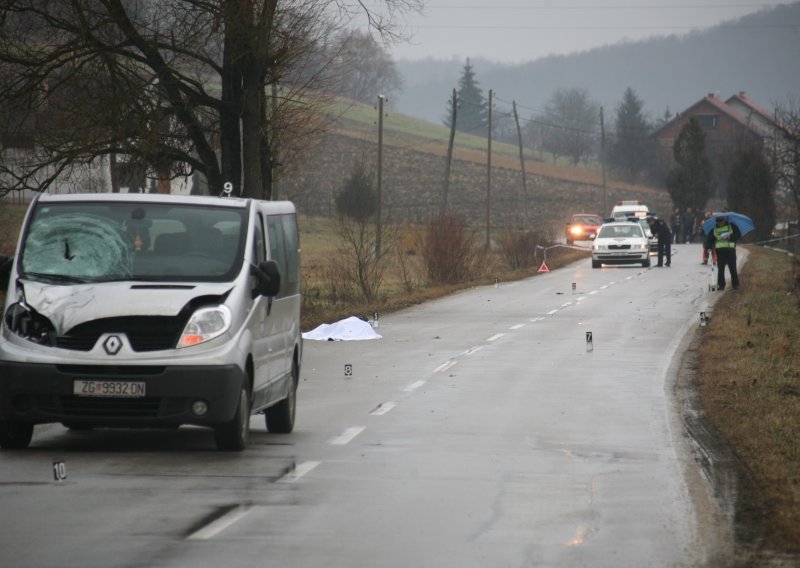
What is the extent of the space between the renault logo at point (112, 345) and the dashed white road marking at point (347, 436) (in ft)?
6.71

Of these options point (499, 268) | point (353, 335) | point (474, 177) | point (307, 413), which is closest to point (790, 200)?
point (499, 268)

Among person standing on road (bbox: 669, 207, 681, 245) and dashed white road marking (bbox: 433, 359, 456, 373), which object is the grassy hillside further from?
dashed white road marking (bbox: 433, 359, 456, 373)

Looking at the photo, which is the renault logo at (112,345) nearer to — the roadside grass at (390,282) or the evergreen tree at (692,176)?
the roadside grass at (390,282)

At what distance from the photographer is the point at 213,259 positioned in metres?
11.4

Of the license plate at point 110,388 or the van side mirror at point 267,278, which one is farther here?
the van side mirror at point 267,278

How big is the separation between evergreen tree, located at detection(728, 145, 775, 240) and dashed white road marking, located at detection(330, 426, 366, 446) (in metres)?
67.2

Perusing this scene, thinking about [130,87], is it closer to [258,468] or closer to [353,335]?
[353,335]

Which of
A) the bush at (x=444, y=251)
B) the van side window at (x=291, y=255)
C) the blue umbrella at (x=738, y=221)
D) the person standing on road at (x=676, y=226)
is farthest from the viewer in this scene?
the person standing on road at (x=676, y=226)

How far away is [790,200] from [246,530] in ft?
257

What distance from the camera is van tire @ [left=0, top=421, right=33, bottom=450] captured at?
36.0 feet

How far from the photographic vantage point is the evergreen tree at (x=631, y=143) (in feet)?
491

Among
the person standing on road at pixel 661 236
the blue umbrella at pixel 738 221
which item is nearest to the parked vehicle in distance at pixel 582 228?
the person standing on road at pixel 661 236

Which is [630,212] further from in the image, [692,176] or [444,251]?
[444,251]

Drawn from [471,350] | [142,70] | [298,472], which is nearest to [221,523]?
[298,472]
